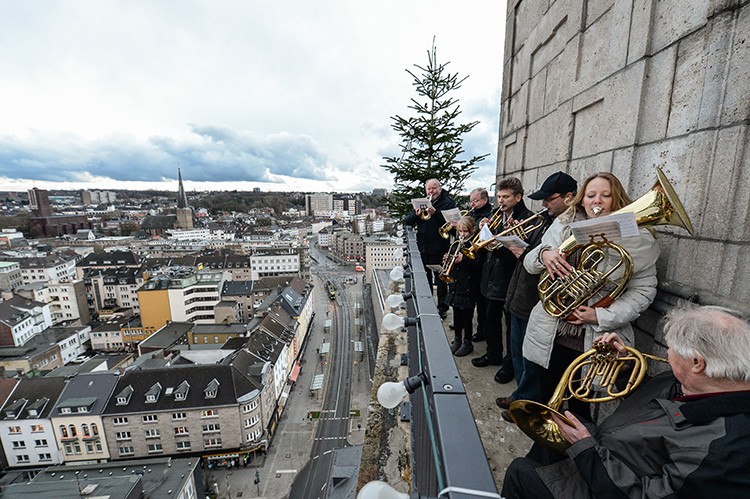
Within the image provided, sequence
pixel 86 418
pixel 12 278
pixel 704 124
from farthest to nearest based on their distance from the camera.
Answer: pixel 12 278
pixel 86 418
pixel 704 124

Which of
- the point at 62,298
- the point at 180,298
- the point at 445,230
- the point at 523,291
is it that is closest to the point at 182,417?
the point at 180,298

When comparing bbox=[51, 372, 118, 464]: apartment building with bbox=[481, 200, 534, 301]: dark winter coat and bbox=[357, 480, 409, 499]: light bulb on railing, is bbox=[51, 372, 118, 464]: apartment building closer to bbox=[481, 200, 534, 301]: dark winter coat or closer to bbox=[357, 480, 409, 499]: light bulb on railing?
bbox=[481, 200, 534, 301]: dark winter coat

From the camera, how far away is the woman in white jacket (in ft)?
8.34

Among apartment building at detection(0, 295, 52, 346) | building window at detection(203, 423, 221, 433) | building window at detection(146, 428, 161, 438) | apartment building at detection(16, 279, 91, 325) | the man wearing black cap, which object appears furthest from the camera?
apartment building at detection(16, 279, 91, 325)

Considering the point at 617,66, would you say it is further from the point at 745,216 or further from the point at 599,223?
the point at 599,223

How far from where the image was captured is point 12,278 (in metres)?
54.3

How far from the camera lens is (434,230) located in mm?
6367

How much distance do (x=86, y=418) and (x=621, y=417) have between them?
102 feet

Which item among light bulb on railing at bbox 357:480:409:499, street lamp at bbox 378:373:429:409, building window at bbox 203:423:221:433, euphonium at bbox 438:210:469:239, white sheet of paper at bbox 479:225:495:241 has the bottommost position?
building window at bbox 203:423:221:433

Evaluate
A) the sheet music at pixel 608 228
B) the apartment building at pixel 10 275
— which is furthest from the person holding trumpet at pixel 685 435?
the apartment building at pixel 10 275

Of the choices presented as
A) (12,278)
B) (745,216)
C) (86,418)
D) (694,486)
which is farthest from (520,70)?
(12,278)

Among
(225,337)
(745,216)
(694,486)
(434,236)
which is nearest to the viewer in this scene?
(694,486)

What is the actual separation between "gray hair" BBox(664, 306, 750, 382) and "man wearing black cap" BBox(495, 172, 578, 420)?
158 cm

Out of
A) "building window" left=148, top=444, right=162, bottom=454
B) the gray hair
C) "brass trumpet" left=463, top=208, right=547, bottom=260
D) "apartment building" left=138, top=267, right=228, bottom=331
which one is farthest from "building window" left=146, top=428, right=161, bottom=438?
the gray hair
